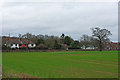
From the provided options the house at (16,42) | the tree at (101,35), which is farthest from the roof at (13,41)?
the tree at (101,35)

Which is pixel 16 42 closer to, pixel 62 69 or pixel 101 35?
pixel 101 35

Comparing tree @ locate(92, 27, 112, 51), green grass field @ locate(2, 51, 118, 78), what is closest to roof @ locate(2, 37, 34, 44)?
tree @ locate(92, 27, 112, 51)

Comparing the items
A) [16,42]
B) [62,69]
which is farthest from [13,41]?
[62,69]

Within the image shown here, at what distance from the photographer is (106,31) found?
96000mm

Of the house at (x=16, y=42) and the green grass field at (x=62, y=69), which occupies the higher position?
the house at (x=16, y=42)

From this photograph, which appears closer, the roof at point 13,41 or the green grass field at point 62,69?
the green grass field at point 62,69

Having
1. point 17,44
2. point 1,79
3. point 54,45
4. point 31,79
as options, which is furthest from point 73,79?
point 17,44

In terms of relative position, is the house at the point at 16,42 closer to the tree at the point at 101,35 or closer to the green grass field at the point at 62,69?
the tree at the point at 101,35

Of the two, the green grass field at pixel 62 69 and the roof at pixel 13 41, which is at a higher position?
the roof at pixel 13 41

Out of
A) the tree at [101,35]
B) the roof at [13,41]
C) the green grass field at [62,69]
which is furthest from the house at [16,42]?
the green grass field at [62,69]

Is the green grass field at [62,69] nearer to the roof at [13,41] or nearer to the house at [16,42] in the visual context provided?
the roof at [13,41]

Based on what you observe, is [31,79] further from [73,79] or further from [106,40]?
[106,40]

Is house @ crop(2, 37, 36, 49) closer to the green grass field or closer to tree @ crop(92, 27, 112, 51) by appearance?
tree @ crop(92, 27, 112, 51)

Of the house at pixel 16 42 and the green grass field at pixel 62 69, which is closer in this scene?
the green grass field at pixel 62 69
